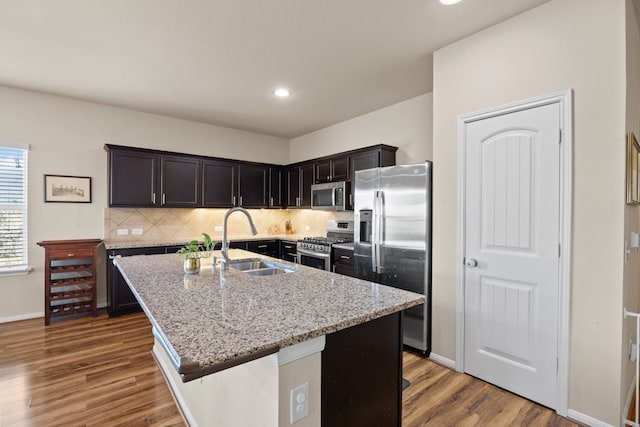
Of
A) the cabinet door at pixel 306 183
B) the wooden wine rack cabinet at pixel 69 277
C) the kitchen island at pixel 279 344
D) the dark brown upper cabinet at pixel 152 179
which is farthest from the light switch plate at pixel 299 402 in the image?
the cabinet door at pixel 306 183

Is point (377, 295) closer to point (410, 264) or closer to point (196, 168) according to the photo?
point (410, 264)

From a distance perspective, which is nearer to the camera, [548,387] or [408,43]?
[548,387]

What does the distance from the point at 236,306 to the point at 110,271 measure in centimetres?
338

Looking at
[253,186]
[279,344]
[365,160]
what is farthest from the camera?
[253,186]

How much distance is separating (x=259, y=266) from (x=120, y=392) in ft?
4.33

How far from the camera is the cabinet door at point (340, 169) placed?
14.7 ft

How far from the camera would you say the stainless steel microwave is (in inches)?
175

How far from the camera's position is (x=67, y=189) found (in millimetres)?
4043

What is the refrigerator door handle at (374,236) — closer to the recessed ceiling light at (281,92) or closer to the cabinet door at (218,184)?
the recessed ceiling light at (281,92)

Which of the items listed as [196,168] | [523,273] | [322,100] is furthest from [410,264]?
[196,168]

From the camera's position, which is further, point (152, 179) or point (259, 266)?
point (152, 179)

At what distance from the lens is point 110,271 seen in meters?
3.92

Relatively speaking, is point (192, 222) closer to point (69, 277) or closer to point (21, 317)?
point (69, 277)

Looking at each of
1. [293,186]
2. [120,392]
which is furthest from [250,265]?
[293,186]
